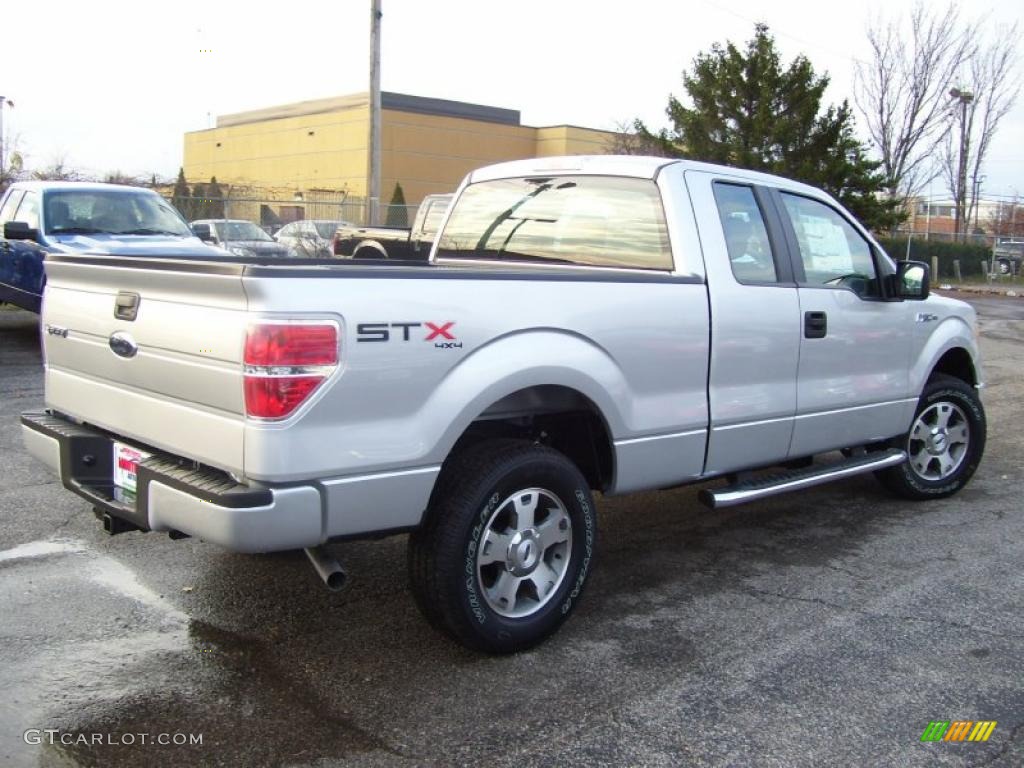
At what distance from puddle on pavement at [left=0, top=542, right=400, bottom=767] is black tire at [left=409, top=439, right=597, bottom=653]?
0.58 m

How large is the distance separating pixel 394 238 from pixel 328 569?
12722mm

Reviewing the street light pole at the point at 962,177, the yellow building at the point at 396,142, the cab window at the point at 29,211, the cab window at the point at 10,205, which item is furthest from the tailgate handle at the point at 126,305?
the yellow building at the point at 396,142

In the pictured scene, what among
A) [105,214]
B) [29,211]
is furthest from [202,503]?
[29,211]

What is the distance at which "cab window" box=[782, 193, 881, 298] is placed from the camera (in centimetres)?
528

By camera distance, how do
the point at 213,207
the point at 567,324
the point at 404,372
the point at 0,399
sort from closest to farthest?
the point at 404,372, the point at 567,324, the point at 0,399, the point at 213,207

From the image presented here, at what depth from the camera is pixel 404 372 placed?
3355 millimetres

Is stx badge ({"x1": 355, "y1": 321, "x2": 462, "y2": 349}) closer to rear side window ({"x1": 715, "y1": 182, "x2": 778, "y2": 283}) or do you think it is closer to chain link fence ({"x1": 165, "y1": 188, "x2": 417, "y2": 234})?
rear side window ({"x1": 715, "y1": 182, "x2": 778, "y2": 283})

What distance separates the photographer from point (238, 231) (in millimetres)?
21031

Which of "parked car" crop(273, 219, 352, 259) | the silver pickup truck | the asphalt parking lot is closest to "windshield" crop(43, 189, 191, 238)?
the asphalt parking lot

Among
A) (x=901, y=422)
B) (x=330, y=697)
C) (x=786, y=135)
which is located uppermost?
(x=786, y=135)

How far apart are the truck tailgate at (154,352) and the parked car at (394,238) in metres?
10.8

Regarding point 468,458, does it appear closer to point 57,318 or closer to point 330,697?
point 330,697

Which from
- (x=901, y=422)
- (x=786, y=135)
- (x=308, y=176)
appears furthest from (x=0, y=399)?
(x=308, y=176)

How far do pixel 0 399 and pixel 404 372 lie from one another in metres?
6.45
